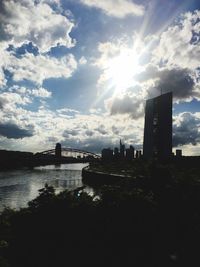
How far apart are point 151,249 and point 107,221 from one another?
1.72 metres

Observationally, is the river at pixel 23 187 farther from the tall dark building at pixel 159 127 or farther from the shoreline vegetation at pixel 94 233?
the tall dark building at pixel 159 127

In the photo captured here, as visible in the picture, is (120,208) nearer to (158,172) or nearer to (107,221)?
(107,221)

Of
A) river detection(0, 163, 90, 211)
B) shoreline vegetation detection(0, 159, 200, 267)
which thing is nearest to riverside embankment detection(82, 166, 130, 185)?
river detection(0, 163, 90, 211)

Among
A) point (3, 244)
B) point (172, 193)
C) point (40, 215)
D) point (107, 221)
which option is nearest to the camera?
point (3, 244)

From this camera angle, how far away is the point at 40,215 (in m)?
8.99

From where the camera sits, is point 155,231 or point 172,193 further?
point 172,193

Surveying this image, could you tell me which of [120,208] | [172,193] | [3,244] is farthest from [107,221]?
[172,193]

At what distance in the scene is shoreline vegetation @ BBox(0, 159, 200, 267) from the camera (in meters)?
8.19

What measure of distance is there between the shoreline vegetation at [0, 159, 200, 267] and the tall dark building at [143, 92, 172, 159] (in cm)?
12177

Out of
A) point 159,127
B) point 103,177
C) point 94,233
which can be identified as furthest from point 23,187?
point 159,127

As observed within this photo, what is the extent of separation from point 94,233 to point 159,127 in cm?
14989

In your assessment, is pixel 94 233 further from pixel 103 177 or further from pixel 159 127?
pixel 159 127

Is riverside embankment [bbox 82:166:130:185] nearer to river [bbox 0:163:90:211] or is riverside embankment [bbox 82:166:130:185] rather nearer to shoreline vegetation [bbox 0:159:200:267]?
river [bbox 0:163:90:211]

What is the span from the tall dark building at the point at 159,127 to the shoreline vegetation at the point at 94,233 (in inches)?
4794
